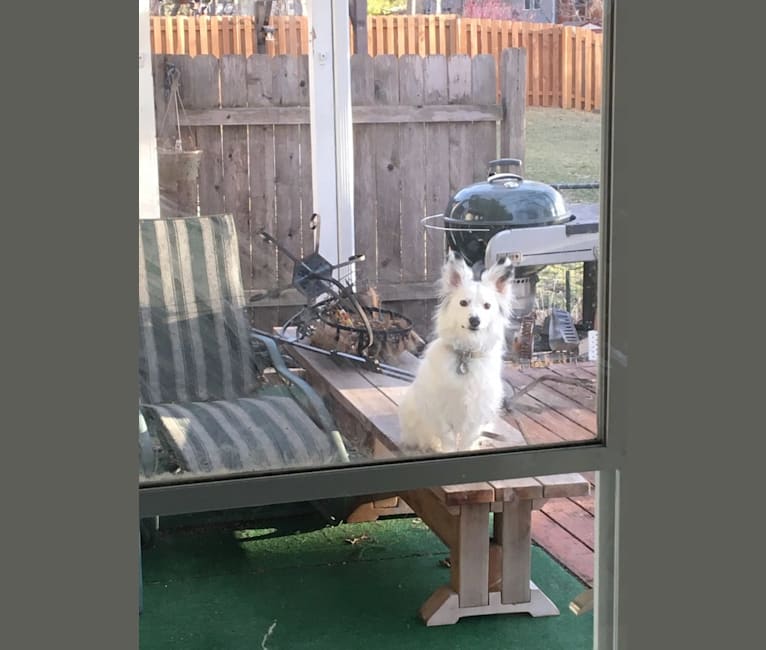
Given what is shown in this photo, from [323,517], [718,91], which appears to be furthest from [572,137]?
[323,517]

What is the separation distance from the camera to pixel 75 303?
3.84ft

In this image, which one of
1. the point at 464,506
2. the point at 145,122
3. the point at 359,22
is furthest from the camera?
the point at 464,506

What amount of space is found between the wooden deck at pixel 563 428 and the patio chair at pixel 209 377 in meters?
0.28

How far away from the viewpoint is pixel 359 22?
1.44 m

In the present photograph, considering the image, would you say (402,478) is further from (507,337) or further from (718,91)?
(718,91)

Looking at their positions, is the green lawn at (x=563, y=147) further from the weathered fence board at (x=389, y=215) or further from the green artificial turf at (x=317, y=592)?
the green artificial turf at (x=317, y=592)

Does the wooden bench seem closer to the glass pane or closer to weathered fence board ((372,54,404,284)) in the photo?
the glass pane

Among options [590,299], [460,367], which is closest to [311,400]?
[460,367]

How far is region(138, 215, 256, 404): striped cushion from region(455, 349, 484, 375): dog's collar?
0.29 meters

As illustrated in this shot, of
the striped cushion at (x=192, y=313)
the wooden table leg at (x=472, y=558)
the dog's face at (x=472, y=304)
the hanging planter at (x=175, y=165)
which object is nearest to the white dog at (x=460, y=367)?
the dog's face at (x=472, y=304)

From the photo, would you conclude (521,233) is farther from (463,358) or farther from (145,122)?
(145,122)

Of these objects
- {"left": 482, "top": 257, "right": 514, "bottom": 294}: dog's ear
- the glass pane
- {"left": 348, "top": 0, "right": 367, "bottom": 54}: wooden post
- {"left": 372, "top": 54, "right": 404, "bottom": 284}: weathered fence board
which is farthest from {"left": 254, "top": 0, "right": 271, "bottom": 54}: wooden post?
{"left": 482, "top": 257, "right": 514, "bottom": 294}: dog's ear

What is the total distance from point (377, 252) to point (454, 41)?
30cm

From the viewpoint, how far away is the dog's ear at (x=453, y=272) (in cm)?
151
